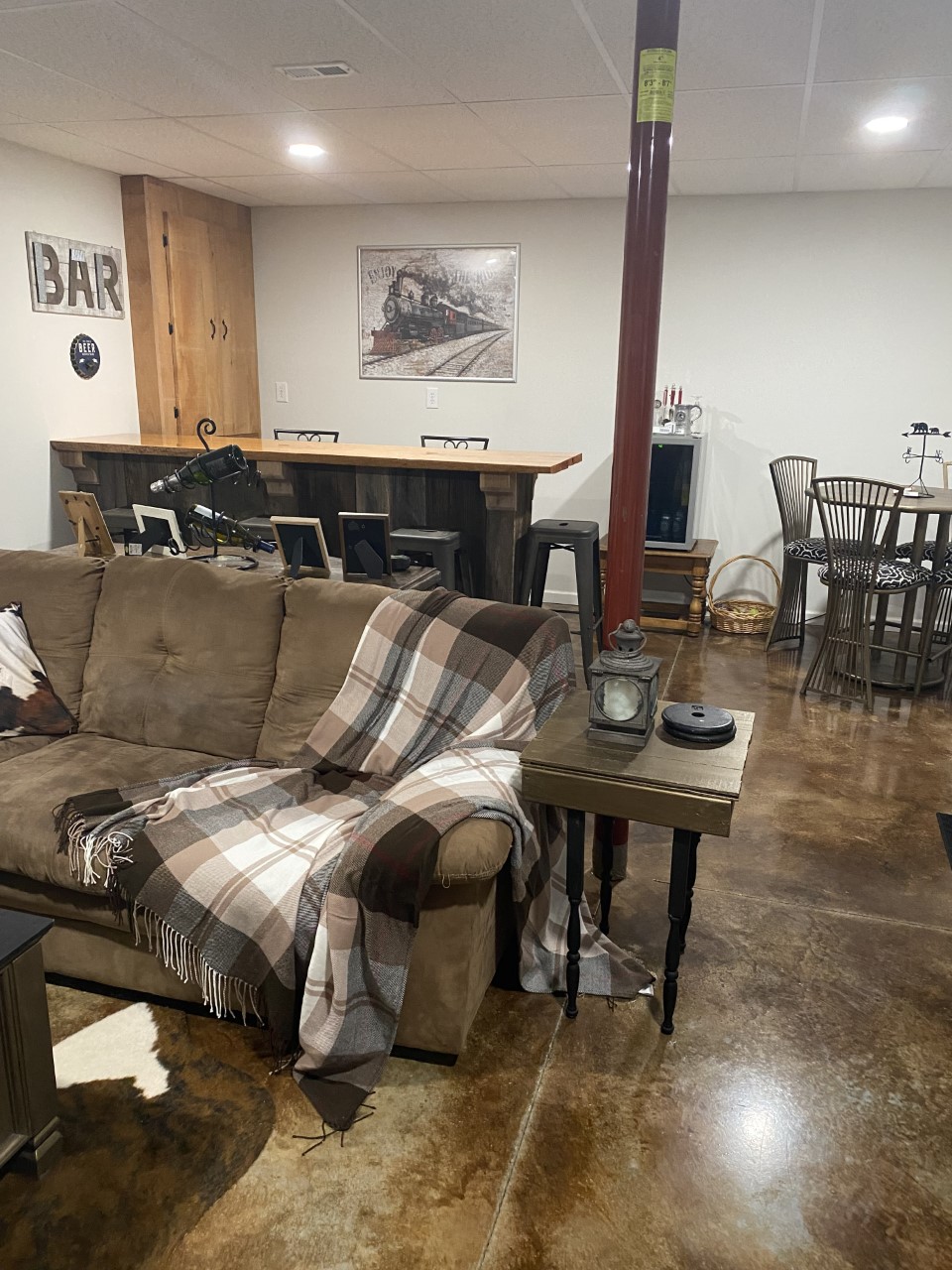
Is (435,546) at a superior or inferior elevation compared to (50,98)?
inferior

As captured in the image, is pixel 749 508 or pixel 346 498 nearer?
pixel 346 498

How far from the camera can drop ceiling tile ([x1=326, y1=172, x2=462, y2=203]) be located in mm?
4949

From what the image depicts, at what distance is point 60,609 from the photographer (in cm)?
280

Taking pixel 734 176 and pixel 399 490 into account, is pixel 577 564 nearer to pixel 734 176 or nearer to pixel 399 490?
pixel 399 490

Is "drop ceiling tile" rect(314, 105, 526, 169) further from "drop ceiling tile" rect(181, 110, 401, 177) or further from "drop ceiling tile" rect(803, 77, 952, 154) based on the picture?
"drop ceiling tile" rect(803, 77, 952, 154)

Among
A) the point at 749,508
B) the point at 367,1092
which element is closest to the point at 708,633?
the point at 749,508

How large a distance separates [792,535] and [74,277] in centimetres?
406

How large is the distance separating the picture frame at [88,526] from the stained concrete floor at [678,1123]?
4.99ft

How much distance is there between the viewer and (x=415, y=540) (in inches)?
155

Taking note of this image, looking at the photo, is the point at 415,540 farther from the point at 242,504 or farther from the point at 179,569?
the point at 179,569

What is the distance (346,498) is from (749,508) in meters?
2.80

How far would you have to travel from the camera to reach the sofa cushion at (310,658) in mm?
2529

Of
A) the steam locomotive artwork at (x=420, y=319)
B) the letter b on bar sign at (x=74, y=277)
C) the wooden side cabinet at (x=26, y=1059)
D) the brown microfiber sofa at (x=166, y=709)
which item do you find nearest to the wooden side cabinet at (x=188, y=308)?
the letter b on bar sign at (x=74, y=277)

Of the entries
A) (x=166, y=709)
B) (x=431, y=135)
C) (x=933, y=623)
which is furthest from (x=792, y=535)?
(x=166, y=709)
